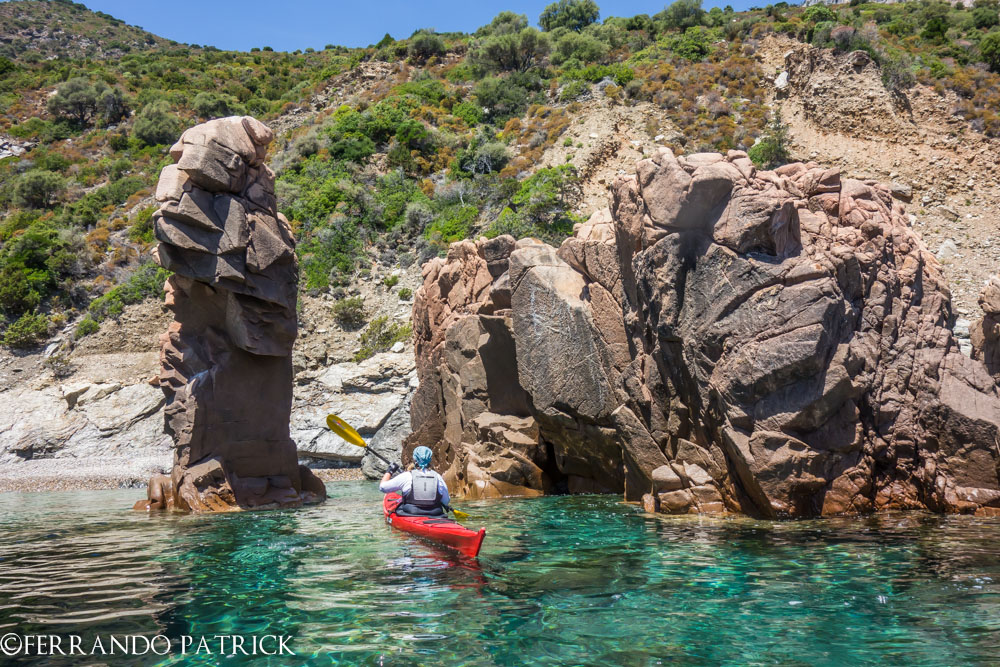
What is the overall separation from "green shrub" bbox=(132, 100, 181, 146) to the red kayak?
167ft

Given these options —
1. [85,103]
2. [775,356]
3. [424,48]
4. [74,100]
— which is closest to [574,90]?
[424,48]

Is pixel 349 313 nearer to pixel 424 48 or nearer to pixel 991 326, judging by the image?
pixel 991 326

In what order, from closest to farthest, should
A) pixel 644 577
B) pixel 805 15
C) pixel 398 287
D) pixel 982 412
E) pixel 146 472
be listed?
pixel 644 577 → pixel 982 412 → pixel 146 472 → pixel 398 287 → pixel 805 15

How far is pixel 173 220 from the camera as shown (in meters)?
14.2

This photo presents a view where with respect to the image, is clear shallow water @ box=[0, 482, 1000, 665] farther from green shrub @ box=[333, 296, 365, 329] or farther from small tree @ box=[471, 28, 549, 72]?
small tree @ box=[471, 28, 549, 72]

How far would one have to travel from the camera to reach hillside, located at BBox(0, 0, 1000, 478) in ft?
106

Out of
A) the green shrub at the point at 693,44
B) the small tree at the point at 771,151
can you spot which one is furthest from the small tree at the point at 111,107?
the small tree at the point at 771,151

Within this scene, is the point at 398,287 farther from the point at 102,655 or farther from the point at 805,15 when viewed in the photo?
the point at 805,15

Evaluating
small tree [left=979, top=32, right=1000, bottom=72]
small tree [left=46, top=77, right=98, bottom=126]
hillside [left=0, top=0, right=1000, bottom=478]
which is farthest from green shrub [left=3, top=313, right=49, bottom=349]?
small tree [left=979, top=32, right=1000, bottom=72]

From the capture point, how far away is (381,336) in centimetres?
3123

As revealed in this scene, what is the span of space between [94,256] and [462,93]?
91.5 ft

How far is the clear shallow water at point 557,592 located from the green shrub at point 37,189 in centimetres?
4309

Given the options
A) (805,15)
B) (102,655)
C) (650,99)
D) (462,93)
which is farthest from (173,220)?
(805,15)

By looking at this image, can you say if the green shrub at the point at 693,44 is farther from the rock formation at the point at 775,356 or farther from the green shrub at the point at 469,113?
the rock formation at the point at 775,356
